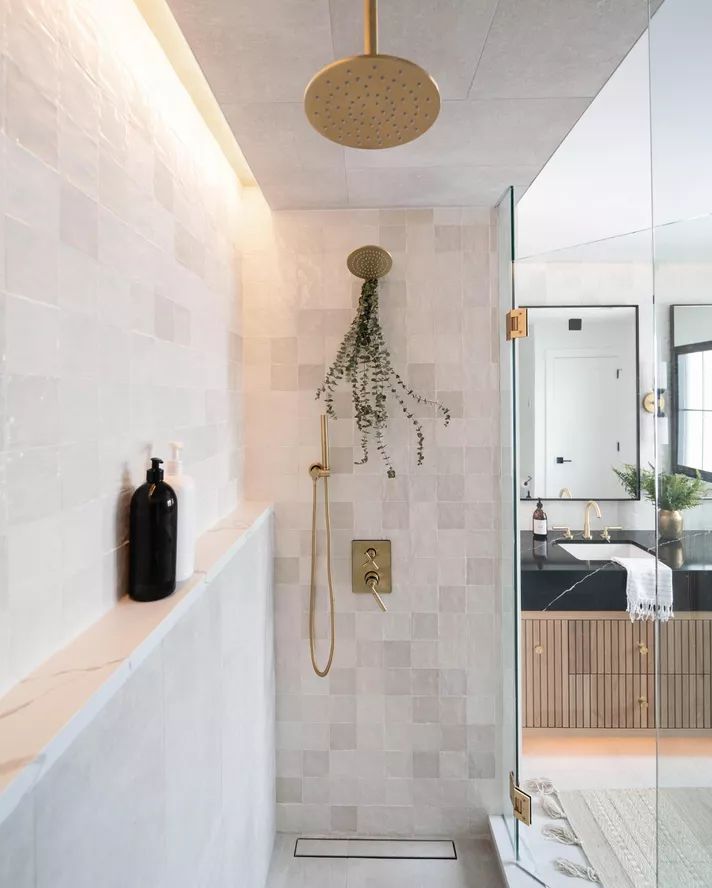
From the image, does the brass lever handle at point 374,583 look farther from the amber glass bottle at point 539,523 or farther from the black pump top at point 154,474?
the black pump top at point 154,474

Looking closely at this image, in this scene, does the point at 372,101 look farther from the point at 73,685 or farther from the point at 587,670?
the point at 587,670

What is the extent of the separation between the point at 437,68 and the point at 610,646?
153 cm

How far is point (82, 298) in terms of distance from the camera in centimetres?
83

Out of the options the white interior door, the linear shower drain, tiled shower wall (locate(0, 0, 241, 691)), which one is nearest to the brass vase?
the white interior door

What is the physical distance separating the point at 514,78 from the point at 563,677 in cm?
158

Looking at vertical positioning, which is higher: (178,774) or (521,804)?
(178,774)

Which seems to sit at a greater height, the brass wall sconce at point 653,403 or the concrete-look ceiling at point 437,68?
the concrete-look ceiling at point 437,68

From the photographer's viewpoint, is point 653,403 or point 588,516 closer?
point 653,403

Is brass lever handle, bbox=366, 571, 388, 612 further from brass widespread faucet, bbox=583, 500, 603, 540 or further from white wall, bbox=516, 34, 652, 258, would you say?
white wall, bbox=516, 34, 652, 258

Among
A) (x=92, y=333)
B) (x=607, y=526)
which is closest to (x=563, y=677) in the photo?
(x=607, y=526)

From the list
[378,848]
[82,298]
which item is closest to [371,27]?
[82,298]

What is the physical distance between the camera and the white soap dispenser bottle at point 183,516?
1021 millimetres

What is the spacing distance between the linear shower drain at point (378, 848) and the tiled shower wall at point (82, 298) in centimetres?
146

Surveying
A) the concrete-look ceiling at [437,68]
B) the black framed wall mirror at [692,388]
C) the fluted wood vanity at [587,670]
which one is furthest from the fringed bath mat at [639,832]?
the concrete-look ceiling at [437,68]
